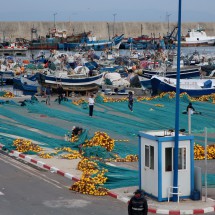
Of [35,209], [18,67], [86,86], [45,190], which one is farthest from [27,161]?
[18,67]

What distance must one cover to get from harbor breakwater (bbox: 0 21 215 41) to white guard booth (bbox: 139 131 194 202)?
Answer: 137626mm

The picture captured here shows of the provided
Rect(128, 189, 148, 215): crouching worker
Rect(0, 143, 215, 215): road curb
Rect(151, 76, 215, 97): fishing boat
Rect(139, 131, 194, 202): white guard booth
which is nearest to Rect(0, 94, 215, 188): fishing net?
Rect(0, 143, 215, 215): road curb

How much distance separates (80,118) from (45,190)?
1430 cm

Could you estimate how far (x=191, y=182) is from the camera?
15.8 metres

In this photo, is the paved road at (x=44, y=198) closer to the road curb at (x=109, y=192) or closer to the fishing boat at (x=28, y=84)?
the road curb at (x=109, y=192)

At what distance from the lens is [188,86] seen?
1734 inches

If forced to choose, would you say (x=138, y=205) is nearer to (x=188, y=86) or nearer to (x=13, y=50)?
(x=188, y=86)

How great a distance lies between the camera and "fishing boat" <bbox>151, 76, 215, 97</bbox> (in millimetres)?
42031

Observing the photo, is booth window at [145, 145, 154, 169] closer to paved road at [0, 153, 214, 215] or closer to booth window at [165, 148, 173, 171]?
booth window at [165, 148, 173, 171]

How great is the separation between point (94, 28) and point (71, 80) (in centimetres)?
12185

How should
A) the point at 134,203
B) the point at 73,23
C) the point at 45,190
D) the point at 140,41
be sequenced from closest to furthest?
the point at 134,203 → the point at 45,190 → the point at 140,41 → the point at 73,23

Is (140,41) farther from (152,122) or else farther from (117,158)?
(117,158)

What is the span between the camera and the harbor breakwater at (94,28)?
161m

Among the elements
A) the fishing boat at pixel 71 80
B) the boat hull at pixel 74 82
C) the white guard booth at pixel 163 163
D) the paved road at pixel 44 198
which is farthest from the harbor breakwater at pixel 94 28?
the white guard booth at pixel 163 163
